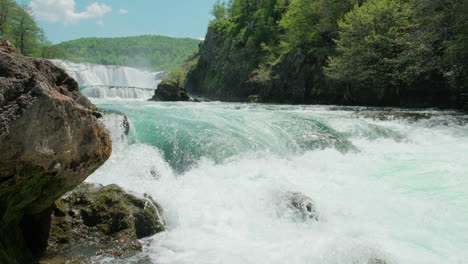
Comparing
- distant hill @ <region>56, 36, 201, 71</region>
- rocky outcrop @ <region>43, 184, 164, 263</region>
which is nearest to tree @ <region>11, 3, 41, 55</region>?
rocky outcrop @ <region>43, 184, 164, 263</region>

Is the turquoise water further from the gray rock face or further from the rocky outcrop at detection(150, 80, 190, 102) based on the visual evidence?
the rocky outcrop at detection(150, 80, 190, 102)

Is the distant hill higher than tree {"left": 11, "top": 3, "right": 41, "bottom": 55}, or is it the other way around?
the distant hill

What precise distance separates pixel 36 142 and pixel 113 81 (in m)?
68.5

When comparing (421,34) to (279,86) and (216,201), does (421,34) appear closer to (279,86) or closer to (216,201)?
(279,86)

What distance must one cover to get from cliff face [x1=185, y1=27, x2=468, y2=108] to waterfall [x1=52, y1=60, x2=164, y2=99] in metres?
11.1

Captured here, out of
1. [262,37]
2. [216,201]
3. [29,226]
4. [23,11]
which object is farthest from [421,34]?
[262,37]

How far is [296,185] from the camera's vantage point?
707 centimetres

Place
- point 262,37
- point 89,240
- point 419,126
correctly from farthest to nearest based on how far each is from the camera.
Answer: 1. point 262,37
2. point 419,126
3. point 89,240

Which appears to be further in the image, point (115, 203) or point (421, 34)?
point (421, 34)

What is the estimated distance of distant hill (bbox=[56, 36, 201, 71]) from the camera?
145250mm

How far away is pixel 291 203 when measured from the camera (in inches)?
223

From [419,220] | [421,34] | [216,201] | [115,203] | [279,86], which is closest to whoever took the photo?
[115,203]

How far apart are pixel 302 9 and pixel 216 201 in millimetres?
28789

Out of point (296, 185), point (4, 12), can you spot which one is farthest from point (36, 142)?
point (4, 12)
